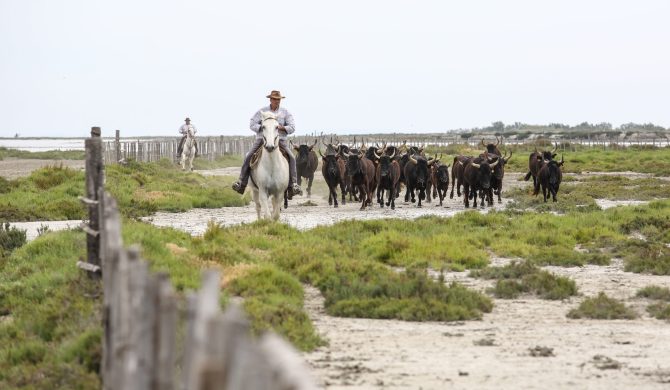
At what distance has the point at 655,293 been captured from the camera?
14.0 meters

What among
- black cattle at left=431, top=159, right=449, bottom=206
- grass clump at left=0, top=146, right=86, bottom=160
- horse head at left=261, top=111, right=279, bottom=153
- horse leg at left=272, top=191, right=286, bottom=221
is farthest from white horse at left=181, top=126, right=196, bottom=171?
horse head at left=261, top=111, right=279, bottom=153

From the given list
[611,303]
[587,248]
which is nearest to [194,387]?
[611,303]

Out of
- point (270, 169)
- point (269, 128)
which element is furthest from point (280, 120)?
point (270, 169)

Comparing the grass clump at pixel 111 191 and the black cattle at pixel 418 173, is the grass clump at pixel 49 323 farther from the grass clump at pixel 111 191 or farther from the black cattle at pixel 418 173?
the black cattle at pixel 418 173

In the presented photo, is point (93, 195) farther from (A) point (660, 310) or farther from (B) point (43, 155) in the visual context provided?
(B) point (43, 155)

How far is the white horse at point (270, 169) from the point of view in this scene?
20250mm

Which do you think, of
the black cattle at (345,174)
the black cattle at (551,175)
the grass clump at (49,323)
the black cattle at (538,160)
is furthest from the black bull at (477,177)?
the grass clump at (49,323)

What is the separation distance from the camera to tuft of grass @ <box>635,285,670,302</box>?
45.6 feet

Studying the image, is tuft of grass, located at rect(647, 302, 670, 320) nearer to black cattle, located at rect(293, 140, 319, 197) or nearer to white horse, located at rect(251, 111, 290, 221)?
white horse, located at rect(251, 111, 290, 221)

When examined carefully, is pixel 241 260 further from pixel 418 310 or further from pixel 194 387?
pixel 194 387

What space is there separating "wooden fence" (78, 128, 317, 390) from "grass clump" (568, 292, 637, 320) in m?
5.78

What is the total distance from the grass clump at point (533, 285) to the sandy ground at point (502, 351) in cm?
22

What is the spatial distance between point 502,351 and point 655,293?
4.05 meters

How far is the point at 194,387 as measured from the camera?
4160 millimetres
